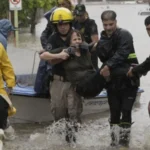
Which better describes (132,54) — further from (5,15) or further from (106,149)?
(5,15)

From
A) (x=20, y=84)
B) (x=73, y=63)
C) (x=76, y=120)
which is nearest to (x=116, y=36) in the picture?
(x=73, y=63)

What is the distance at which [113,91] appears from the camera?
6281mm

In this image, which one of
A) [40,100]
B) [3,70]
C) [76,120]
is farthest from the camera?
[40,100]

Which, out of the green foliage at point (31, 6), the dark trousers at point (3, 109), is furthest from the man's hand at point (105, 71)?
the green foliage at point (31, 6)

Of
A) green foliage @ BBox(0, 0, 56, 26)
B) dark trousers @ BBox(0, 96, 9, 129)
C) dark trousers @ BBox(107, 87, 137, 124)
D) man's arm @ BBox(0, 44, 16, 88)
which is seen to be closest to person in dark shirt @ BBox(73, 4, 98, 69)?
dark trousers @ BBox(107, 87, 137, 124)

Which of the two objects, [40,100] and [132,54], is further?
[40,100]

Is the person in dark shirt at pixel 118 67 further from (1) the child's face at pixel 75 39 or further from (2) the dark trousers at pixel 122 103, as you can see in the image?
(1) the child's face at pixel 75 39

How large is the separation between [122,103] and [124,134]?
0.41 metres

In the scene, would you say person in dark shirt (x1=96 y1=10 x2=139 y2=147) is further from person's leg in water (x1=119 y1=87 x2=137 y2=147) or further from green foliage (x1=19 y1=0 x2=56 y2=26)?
green foliage (x1=19 y1=0 x2=56 y2=26)

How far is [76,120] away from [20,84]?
2.57 metres

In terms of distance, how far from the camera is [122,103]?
628 cm

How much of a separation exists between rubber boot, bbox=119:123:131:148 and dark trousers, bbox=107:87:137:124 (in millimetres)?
53

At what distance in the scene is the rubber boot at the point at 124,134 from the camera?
6297 mm

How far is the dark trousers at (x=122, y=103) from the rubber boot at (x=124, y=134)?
0.17 ft
